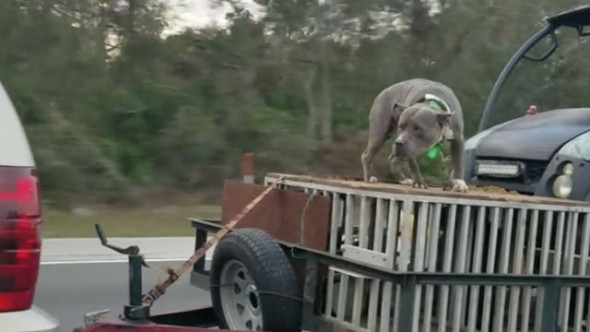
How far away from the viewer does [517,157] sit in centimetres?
588

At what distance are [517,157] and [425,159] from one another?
23.8 inches

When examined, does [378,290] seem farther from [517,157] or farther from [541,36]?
[541,36]

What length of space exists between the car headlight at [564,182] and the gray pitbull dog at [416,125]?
52 centimetres

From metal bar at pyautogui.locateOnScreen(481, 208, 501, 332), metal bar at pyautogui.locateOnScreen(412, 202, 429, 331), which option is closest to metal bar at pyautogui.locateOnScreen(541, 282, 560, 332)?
metal bar at pyautogui.locateOnScreen(481, 208, 501, 332)

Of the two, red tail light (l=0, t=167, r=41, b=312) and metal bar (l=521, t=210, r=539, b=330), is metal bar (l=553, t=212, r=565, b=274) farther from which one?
red tail light (l=0, t=167, r=41, b=312)

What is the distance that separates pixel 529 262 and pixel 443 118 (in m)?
0.98

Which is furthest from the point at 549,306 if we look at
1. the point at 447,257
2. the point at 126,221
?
the point at 126,221

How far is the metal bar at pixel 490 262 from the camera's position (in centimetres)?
435

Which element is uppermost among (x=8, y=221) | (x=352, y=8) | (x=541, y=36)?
(x=352, y=8)

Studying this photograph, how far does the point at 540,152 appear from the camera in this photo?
5742 millimetres

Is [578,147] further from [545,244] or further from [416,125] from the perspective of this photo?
[545,244]

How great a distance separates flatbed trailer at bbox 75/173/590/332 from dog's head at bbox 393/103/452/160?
0.59 metres

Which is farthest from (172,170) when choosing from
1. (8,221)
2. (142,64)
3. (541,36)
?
(8,221)

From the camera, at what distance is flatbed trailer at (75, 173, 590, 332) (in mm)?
4137
